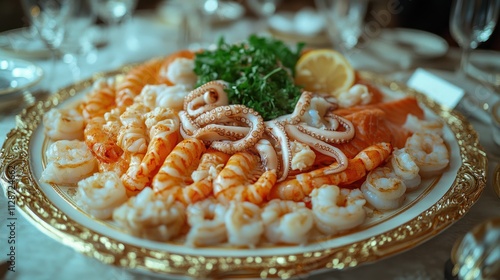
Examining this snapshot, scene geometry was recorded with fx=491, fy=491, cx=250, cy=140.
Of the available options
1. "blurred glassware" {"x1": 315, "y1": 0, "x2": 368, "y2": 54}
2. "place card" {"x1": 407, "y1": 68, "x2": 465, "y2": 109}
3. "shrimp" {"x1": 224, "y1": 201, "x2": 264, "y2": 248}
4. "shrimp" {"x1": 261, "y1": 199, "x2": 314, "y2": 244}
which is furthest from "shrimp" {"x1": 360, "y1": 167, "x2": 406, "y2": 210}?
"blurred glassware" {"x1": 315, "y1": 0, "x2": 368, "y2": 54}

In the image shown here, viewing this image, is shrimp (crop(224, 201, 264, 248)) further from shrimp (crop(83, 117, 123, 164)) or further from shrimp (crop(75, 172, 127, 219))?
shrimp (crop(83, 117, 123, 164))

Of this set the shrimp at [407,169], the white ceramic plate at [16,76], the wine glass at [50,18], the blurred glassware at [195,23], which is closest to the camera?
the shrimp at [407,169]

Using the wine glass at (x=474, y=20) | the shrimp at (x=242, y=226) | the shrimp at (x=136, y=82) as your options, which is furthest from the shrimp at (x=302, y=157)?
the wine glass at (x=474, y=20)

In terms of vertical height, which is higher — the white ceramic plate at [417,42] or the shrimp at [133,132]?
the shrimp at [133,132]

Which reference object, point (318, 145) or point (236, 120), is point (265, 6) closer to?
point (236, 120)

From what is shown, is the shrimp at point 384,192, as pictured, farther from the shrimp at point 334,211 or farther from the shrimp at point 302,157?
the shrimp at point 302,157

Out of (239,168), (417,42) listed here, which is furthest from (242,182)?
(417,42)
